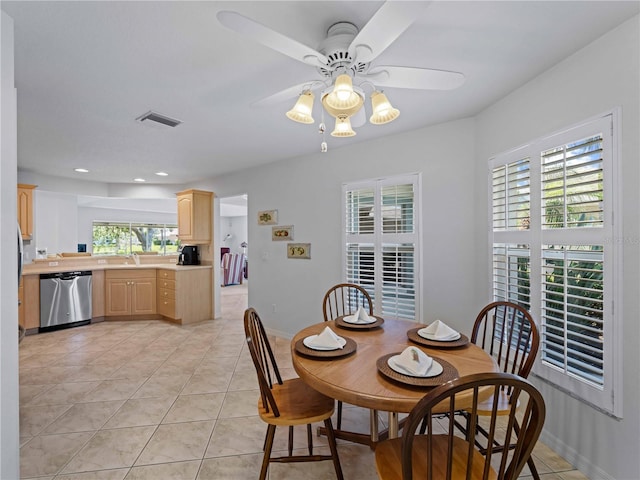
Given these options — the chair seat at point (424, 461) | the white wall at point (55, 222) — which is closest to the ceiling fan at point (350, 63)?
the chair seat at point (424, 461)

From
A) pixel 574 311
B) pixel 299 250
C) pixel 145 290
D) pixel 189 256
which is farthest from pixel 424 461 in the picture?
pixel 145 290

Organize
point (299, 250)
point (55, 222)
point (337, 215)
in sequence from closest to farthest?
point (337, 215) < point (299, 250) < point (55, 222)

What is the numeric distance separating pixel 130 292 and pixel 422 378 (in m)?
5.29

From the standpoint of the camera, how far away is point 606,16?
1.51 m

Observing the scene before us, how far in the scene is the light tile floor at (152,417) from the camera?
5.99 ft

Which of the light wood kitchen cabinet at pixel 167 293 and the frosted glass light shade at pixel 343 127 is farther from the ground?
the frosted glass light shade at pixel 343 127

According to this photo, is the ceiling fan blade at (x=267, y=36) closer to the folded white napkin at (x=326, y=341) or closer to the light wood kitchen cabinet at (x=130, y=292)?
the folded white napkin at (x=326, y=341)

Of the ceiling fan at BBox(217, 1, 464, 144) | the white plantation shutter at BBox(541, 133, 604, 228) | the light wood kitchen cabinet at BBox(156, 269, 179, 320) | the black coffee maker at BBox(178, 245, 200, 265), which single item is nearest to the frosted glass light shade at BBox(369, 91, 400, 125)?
the ceiling fan at BBox(217, 1, 464, 144)

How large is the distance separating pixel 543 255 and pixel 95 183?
673 cm

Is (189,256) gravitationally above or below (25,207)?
below

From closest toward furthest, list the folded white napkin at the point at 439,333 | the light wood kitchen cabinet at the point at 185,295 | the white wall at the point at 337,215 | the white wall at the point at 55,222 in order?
the folded white napkin at the point at 439,333 < the white wall at the point at 337,215 < the light wood kitchen cabinet at the point at 185,295 < the white wall at the point at 55,222

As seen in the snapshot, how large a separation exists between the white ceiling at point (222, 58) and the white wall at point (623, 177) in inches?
4.9

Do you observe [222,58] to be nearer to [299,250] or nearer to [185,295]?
[299,250]

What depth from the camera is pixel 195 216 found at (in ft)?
16.6
